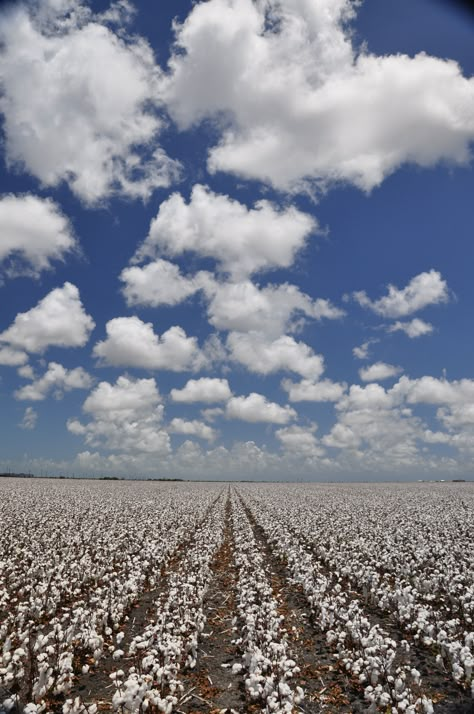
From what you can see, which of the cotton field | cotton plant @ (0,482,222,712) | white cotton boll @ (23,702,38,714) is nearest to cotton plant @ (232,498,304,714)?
the cotton field

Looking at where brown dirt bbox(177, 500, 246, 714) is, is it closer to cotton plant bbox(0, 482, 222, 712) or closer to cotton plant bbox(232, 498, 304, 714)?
cotton plant bbox(232, 498, 304, 714)

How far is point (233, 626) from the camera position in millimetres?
10836

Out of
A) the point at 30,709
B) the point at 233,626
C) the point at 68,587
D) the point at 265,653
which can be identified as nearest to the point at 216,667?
the point at 265,653

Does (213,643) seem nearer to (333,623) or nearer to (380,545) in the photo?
(333,623)

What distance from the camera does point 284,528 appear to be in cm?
2569

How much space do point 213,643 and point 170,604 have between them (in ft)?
6.89

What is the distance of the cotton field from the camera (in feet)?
24.3

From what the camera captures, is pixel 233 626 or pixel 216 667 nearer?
pixel 216 667

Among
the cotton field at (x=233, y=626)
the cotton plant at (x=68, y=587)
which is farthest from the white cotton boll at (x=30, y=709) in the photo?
the cotton plant at (x=68, y=587)

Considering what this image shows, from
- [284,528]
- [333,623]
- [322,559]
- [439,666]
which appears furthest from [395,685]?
[284,528]

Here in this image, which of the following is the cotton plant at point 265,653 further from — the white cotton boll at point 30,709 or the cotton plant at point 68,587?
the white cotton boll at point 30,709

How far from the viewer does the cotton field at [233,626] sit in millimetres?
7406

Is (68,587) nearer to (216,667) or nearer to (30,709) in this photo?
(216,667)

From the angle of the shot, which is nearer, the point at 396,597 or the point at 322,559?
A: the point at 396,597
